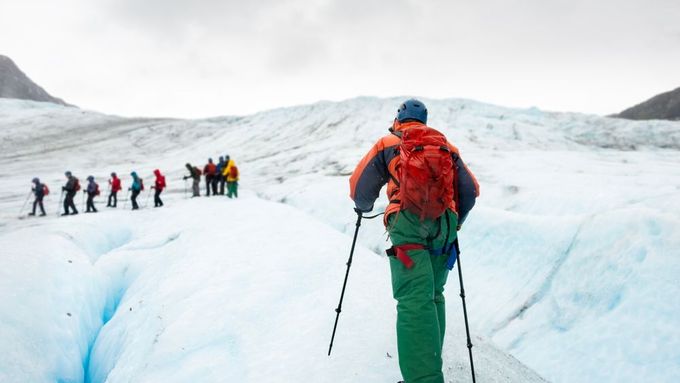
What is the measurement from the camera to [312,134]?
3862cm

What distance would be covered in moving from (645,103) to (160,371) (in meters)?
105

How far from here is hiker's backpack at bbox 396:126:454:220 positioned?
8.54 feet

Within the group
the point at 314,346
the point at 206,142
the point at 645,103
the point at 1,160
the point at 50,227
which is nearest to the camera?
the point at 314,346

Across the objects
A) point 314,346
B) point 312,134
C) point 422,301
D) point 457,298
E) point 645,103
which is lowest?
point 457,298

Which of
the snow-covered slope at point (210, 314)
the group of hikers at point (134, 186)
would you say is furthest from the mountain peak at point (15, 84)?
the snow-covered slope at point (210, 314)

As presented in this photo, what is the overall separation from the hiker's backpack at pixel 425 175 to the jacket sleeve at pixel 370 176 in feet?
0.94

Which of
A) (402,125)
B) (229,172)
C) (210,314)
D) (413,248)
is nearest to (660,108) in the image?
(229,172)

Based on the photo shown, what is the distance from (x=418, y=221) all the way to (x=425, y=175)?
353mm

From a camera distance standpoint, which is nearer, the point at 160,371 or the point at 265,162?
the point at 160,371

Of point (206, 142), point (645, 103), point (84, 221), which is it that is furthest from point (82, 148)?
point (645, 103)

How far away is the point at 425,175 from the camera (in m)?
2.60

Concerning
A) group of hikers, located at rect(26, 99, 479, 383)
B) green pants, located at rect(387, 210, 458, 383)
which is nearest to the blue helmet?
group of hikers, located at rect(26, 99, 479, 383)

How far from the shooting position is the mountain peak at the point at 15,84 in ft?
300

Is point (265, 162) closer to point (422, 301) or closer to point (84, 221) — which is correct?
point (84, 221)
